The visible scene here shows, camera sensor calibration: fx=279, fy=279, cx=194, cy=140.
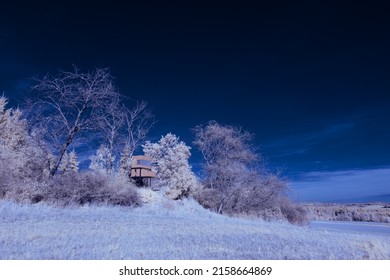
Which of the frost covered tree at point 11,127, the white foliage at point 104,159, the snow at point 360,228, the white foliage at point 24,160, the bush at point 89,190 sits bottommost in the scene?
the snow at point 360,228

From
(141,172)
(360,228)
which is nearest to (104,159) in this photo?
(141,172)

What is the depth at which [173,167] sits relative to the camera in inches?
1080

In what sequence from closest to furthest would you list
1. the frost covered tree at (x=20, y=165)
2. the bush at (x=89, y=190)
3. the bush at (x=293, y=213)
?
the frost covered tree at (x=20, y=165) → the bush at (x=89, y=190) → the bush at (x=293, y=213)

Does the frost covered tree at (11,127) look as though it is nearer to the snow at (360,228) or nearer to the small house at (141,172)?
the small house at (141,172)

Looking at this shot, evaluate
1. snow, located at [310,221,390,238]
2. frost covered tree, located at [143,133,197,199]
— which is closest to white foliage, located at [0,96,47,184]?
frost covered tree, located at [143,133,197,199]

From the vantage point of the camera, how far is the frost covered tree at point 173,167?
23969 millimetres

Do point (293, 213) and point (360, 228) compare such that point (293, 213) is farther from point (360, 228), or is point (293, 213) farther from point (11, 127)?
point (11, 127)

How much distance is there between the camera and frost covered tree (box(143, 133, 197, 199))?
23969mm

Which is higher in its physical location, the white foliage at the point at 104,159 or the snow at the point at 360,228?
the white foliage at the point at 104,159

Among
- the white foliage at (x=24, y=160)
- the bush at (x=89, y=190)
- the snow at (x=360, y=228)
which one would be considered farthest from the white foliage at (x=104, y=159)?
the snow at (x=360, y=228)

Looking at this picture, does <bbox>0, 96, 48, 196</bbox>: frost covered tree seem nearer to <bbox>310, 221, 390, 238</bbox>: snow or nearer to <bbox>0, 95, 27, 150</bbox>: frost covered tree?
<bbox>0, 95, 27, 150</bbox>: frost covered tree

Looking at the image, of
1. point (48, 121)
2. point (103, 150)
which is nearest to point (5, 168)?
point (48, 121)
